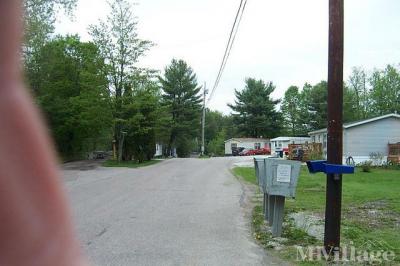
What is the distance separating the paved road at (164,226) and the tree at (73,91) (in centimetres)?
1722

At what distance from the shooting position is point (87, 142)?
46344mm

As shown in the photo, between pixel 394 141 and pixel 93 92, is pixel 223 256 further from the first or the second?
pixel 394 141

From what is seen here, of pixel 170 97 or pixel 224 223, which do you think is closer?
pixel 224 223

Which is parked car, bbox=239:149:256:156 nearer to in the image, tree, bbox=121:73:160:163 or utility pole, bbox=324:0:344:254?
tree, bbox=121:73:160:163

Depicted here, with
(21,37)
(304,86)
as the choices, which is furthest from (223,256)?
(304,86)

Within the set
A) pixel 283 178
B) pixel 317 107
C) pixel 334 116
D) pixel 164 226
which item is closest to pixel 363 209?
pixel 283 178

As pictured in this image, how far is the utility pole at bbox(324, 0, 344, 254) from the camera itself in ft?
27.7

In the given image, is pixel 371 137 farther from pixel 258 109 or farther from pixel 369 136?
pixel 258 109

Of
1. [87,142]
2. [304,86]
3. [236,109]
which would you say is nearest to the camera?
[87,142]

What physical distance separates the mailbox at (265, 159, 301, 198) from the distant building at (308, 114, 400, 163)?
3287 cm

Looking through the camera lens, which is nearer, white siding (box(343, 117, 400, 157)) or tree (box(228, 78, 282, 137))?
white siding (box(343, 117, 400, 157))

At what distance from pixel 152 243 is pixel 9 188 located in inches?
348

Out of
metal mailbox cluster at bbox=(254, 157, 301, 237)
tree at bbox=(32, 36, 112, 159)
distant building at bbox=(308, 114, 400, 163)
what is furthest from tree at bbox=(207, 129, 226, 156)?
metal mailbox cluster at bbox=(254, 157, 301, 237)

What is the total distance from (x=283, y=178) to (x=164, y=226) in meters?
2.72
